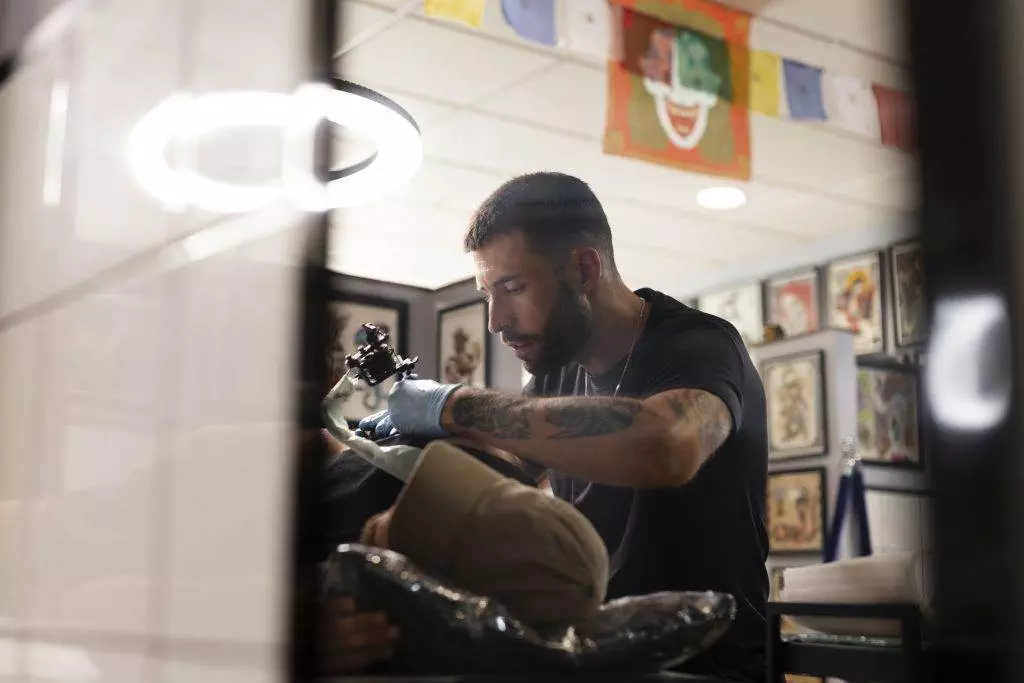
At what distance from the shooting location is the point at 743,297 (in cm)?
85

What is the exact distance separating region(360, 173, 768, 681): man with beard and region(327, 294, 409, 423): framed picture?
8 cm

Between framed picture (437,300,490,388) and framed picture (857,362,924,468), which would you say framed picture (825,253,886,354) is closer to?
framed picture (857,362,924,468)

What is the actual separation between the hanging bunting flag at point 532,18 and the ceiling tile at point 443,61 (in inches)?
0.6

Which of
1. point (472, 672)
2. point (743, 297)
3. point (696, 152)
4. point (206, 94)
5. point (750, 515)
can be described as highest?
point (206, 94)

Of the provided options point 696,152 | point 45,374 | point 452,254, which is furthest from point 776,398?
point 45,374

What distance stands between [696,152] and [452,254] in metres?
0.23

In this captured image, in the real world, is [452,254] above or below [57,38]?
below

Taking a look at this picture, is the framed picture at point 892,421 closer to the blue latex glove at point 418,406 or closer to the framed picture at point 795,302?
the framed picture at point 795,302

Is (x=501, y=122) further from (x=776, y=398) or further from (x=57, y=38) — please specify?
(x=57, y=38)

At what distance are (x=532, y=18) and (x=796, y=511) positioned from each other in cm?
46

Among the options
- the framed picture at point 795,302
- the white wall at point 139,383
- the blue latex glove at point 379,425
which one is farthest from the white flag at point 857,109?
the white wall at point 139,383

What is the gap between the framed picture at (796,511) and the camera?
794mm

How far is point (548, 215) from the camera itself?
924mm

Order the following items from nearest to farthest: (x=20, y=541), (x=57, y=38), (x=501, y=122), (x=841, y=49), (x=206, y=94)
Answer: (x=841, y=49)
(x=501, y=122)
(x=206, y=94)
(x=20, y=541)
(x=57, y=38)
